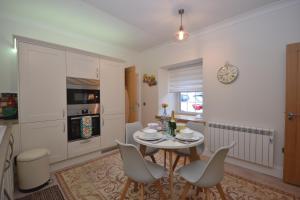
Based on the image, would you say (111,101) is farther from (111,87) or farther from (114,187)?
(114,187)

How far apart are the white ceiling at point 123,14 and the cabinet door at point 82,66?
612 mm

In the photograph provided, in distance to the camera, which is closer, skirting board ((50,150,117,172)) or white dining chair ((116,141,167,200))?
white dining chair ((116,141,167,200))

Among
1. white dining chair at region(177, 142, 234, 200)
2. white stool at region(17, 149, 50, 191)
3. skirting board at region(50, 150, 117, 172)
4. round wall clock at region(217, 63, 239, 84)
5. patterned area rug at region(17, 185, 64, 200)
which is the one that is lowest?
patterned area rug at region(17, 185, 64, 200)

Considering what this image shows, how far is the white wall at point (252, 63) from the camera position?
209 cm

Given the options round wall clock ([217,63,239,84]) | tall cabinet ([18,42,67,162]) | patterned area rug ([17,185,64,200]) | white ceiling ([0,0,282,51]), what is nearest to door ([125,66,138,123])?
white ceiling ([0,0,282,51])

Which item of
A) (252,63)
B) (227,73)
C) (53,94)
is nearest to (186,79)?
(227,73)

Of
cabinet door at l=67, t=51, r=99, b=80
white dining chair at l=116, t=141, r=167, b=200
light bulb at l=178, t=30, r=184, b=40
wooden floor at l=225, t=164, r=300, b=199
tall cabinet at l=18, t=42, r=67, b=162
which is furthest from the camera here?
cabinet door at l=67, t=51, r=99, b=80

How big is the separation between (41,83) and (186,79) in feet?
9.90

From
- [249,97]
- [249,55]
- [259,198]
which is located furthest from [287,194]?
[249,55]

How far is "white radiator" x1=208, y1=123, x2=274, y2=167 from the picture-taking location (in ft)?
7.06

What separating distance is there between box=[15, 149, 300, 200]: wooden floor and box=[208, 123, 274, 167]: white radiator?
0.18 metres

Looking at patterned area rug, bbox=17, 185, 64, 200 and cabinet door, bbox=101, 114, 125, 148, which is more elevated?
cabinet door, bbox=101, 114, 125, 148

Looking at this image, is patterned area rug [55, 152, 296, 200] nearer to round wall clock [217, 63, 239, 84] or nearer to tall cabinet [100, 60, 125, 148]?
tall cabinet [100, 60, 125, 148]

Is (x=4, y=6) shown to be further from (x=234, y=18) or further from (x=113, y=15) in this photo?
(x=234, y=18)
